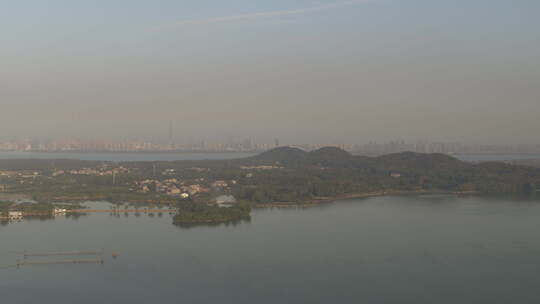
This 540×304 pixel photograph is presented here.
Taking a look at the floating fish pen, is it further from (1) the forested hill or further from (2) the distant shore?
(1) the forested hill

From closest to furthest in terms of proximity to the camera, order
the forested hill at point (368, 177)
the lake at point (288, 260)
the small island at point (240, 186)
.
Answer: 1. the lake at point (288, 260)
2. the small island at point (240, 186)
3. the forested hill at point (368, 177)

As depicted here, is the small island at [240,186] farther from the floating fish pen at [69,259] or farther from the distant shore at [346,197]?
the floating fish pen at [69,259]

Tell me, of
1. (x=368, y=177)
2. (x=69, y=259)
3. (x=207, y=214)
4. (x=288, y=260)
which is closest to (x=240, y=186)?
(x=368, y=177)

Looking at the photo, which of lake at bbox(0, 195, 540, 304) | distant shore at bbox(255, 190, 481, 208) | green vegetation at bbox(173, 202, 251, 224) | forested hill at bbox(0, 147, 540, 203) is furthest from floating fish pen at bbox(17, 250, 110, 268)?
forested hill at bbox(0, 147, 540, 203)

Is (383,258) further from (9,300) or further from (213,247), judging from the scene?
(9,300)

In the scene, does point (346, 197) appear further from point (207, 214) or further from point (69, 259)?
point (69, 259)

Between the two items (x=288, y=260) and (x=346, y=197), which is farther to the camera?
(x=346, y=197)

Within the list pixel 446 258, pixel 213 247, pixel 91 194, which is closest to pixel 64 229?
pixel 213 247

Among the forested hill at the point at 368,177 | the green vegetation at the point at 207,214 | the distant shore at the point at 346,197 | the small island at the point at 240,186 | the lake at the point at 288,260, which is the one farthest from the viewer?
the forested hill at the point at 368,177

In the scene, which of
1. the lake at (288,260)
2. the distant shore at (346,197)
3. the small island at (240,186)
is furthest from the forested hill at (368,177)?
the lake at (288,260)

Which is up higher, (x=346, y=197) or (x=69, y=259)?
(x=346, y=197)
